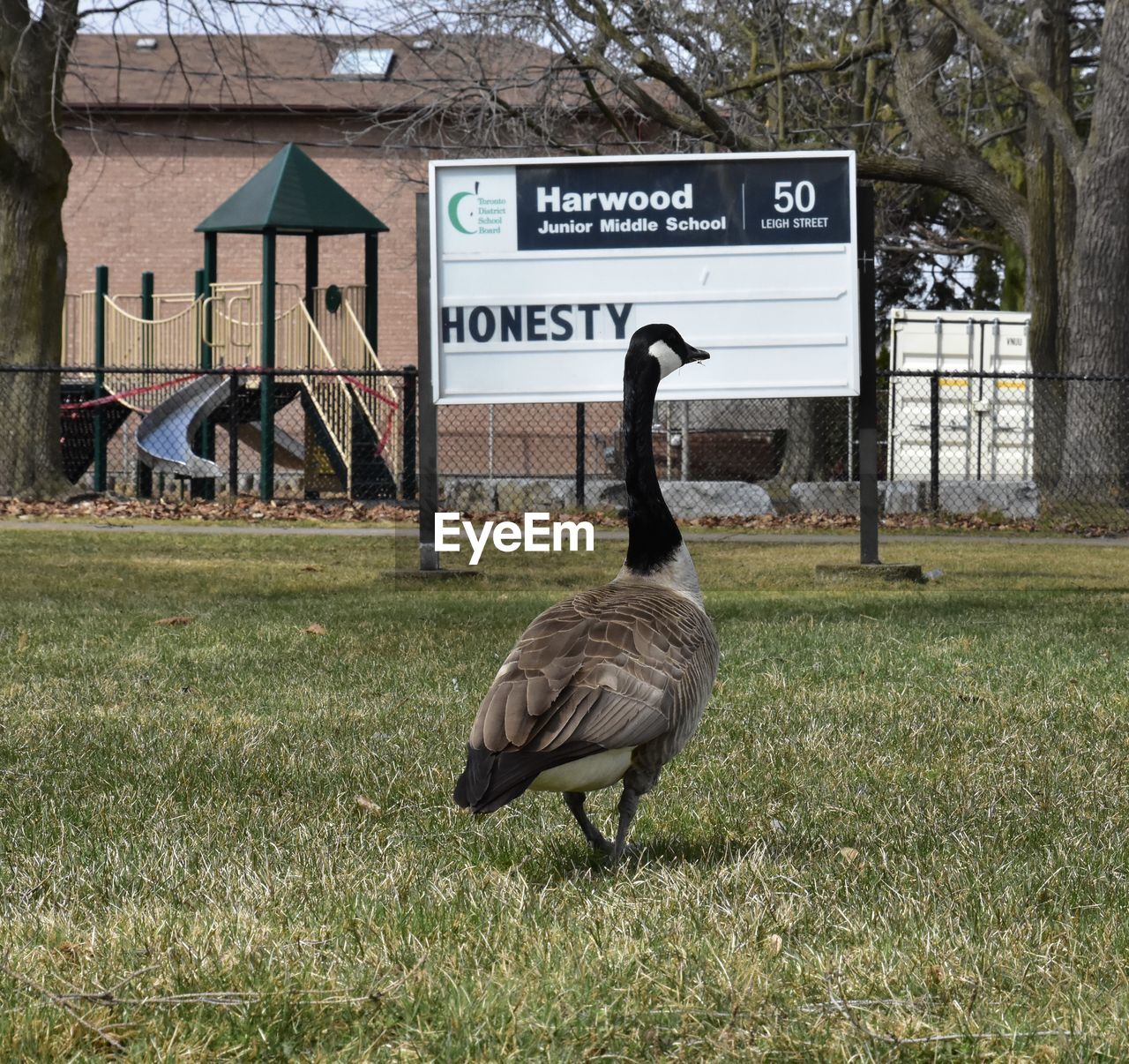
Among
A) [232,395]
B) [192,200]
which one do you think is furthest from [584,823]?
[192,200]

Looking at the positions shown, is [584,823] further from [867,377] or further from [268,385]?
[268,385]

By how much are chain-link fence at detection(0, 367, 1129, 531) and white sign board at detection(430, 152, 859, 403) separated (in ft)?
19.4

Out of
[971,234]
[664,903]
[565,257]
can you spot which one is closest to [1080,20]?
[971,234]

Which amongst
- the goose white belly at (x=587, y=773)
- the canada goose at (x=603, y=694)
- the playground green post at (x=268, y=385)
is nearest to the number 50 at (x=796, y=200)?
the canada goose at (x=603, y=694)

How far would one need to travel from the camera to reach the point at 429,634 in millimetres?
8953

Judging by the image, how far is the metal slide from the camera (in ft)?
69.8

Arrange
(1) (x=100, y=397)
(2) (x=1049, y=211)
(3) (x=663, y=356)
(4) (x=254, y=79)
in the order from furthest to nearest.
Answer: (4) (x=254, y=79), (1) (x=100, y=397), (2) (x=1049, y=211), (3) (x=663, y=356)

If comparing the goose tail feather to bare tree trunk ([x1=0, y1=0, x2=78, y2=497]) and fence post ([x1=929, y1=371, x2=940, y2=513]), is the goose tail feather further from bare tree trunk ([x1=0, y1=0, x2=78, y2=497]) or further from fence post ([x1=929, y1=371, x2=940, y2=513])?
bare tree trunk ([x1=0, y1=0, x2=78, y2=497])

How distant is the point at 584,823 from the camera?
418 cm

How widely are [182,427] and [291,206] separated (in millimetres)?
3610

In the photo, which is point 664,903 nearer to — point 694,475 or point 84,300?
point 694,475

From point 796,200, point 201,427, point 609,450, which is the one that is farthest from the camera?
point 609,450

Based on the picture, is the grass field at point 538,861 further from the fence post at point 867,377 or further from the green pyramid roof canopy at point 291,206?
the green pyramid roof canopy at point 291,206

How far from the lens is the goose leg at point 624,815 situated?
406 cm
